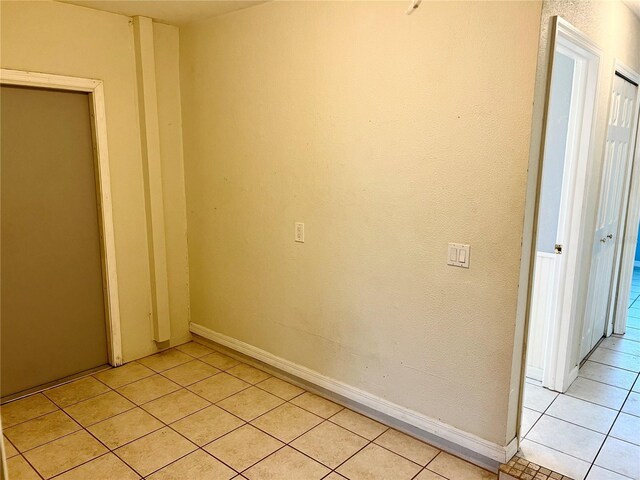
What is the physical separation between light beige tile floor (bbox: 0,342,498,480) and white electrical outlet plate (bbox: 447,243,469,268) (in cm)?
99

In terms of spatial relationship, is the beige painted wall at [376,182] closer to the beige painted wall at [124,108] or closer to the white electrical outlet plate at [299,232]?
the white electrical outlet plate at [299,232]

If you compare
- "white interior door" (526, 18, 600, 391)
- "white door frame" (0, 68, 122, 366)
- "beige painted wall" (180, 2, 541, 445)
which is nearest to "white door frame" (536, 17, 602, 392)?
"white interior door" (526, 18, 600, 391)

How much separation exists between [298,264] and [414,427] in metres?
1.15

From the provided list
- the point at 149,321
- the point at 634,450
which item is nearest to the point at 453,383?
the point at 634,450

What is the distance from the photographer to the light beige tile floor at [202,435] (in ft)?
7.38

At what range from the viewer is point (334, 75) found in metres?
2.54

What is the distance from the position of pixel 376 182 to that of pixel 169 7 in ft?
5.81

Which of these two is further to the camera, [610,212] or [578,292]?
[610,212]

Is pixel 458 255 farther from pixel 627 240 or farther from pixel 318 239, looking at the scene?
pixel 627 240

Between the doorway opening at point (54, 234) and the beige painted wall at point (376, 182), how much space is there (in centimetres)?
75

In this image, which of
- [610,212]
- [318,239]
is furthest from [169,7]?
[610,212]

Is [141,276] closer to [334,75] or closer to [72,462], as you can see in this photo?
[72,462]

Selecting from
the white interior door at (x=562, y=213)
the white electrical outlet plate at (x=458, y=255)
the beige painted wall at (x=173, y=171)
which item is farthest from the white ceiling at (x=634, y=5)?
the beige painted wall at (x=173, y=171)

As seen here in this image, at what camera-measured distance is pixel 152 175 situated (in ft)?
11.0
